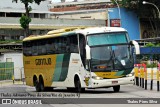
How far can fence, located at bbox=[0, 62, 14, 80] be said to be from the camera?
176 feet

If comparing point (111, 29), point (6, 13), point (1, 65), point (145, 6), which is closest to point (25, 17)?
point (1, 65)

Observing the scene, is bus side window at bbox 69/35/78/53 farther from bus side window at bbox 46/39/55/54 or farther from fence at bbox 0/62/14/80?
fence at bbox 0/62/14/80

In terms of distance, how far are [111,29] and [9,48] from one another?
3754cm

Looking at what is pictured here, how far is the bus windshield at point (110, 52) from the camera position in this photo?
24.2 metres

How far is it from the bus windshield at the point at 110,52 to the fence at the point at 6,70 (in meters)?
30.1

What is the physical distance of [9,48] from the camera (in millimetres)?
61188

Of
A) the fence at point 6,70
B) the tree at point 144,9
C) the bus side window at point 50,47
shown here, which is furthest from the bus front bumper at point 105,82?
the tree at point 144,9

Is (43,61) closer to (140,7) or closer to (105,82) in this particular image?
(105,82)

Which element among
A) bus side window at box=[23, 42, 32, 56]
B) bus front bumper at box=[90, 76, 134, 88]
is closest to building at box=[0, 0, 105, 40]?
bus side window at box=[23, 42, 32, 56]

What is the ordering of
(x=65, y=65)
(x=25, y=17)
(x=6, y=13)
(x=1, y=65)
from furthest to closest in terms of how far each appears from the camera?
(x=6, y=13)
(x=25, y=17)
(x=1, y=65)
(x=65, y=65)

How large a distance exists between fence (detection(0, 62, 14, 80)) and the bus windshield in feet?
98.6

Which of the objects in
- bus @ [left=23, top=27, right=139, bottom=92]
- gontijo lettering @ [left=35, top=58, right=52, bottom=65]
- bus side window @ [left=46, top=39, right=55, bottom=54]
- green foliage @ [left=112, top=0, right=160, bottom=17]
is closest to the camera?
bus @ [left=23, top=27, right=139, bottom=92]

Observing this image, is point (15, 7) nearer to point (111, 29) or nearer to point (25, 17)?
point (25, 17)

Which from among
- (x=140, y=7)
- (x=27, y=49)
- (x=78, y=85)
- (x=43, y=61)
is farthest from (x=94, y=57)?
(x=140, y=7)
